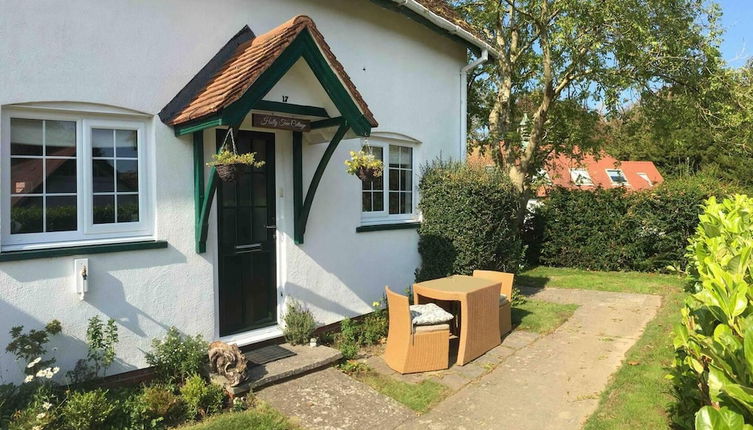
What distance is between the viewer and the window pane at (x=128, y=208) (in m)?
5.12

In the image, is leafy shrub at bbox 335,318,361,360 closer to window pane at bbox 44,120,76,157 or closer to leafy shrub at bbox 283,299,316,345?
leafy shrub at bbox 283,299,316,345

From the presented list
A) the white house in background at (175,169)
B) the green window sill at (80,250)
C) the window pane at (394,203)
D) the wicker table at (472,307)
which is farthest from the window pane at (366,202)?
the green window sill at (80,250)

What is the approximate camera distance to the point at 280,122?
5.81 m

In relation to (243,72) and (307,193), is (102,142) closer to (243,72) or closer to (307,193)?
(243,72)

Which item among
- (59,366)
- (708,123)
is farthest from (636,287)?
(59,366)

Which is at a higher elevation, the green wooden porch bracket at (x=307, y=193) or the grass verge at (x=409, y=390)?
the green wooden porch bracket at (x=307, y=193)

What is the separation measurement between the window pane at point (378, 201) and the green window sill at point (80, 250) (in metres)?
3.60

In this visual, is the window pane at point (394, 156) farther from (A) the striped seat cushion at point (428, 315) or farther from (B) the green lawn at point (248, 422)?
(B) the green lawn at point (248, 422)

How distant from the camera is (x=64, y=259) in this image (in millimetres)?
4598

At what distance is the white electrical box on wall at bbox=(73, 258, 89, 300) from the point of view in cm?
461

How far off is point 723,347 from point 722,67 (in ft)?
38.6

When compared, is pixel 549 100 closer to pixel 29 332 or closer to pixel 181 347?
pixel 181 347

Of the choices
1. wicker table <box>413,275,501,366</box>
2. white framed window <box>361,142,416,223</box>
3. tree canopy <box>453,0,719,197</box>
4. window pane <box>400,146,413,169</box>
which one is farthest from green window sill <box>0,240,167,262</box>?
tree canopy <box>453,0,719,197</box>

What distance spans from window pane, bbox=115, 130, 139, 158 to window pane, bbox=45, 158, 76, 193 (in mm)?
450
